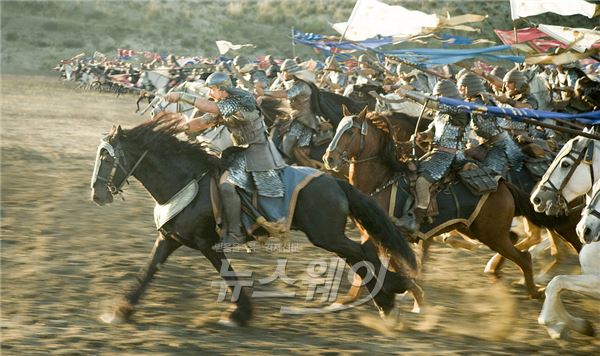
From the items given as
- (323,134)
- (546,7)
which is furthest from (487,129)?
(323,134)

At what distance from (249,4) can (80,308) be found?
6721cm

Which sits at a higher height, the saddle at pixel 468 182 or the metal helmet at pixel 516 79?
the metal helmet at pixel 516 79

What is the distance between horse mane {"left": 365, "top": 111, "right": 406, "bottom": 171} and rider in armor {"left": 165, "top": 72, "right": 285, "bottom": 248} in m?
1.26

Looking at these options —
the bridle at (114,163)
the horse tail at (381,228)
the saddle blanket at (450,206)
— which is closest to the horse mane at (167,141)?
the bridle at (114,163)

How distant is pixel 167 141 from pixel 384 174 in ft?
6.95

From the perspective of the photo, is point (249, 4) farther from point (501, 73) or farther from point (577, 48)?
point (577, 48)

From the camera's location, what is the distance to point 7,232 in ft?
33.2

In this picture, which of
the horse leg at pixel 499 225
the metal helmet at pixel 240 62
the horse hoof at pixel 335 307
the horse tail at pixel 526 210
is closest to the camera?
the horse hoof at pixel 335 307

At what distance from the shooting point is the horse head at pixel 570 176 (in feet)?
22.5

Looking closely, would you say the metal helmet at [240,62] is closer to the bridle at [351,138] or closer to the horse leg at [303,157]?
the horse leg at [303,157]

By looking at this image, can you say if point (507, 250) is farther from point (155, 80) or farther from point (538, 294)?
point (155, 80)

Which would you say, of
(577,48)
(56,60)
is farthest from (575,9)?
(56,60)

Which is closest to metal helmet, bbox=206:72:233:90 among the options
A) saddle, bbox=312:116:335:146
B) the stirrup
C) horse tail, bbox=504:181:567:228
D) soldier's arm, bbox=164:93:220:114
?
soldier's arm, bbox=164:93:220:114

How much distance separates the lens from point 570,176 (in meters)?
6.89
